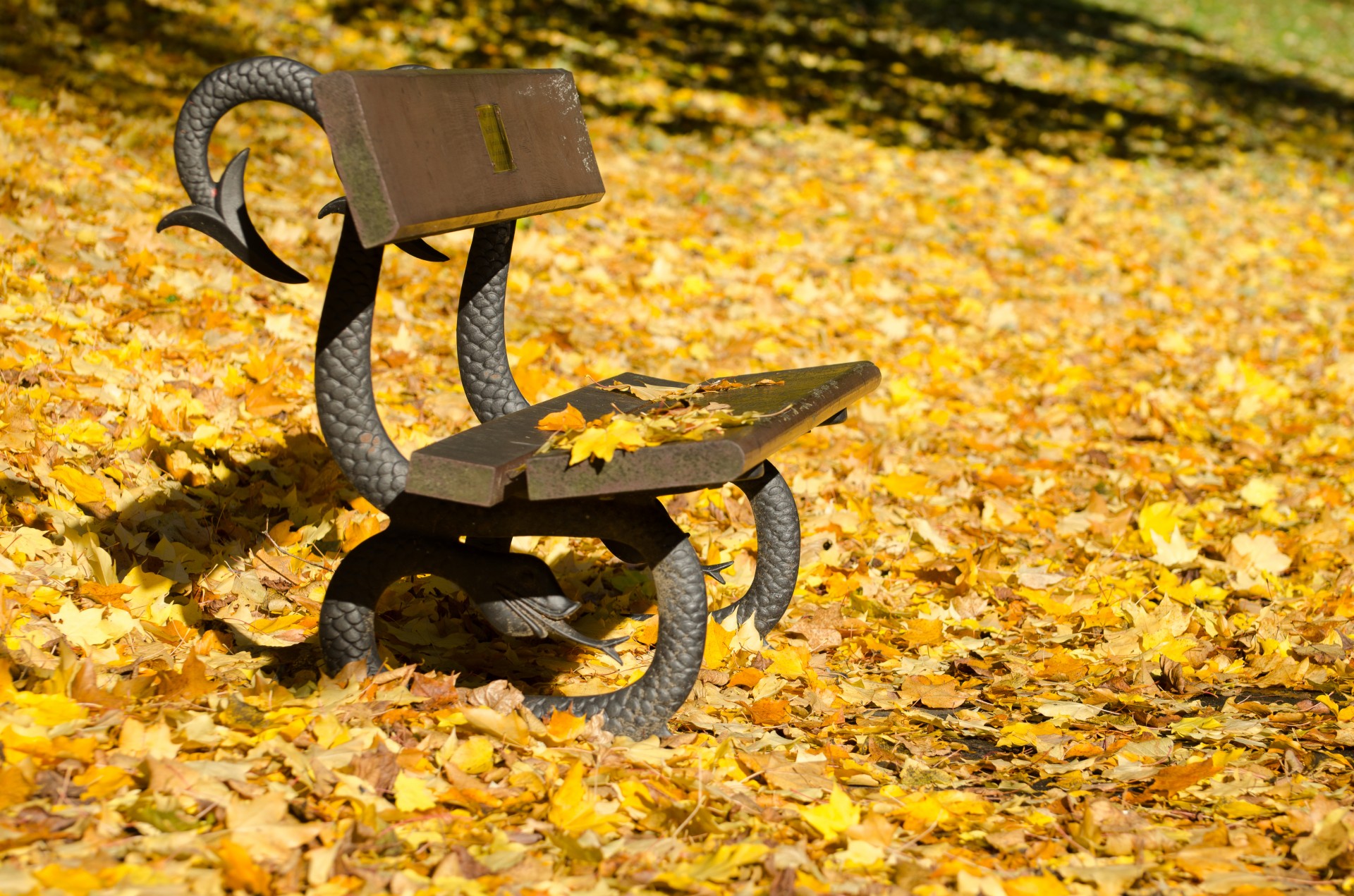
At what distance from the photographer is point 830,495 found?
4289 millimetres

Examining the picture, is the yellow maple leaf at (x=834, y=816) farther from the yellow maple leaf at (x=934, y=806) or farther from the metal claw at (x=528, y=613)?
the metal claw at (x=528, y=613)

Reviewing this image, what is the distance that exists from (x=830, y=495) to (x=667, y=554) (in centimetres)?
188

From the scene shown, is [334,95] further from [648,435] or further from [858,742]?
[858,742]

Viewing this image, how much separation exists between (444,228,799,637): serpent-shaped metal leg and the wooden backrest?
176 mm

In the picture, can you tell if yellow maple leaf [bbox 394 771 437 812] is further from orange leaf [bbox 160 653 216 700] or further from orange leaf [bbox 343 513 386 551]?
orange leaf [bbox 343 513 386 551]

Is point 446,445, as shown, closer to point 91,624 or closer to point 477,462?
point 477,462

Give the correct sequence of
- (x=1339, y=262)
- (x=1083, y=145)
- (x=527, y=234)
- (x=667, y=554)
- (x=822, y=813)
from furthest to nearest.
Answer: (x=1083, y=145) < (x=1339, y=262) < (x=527, y=234) < (x=667, y=554) < (x=822, y=813)

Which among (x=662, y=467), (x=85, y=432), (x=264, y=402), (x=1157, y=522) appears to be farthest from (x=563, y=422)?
(x=1157, y=522)

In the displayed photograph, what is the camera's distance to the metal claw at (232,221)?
100 inches

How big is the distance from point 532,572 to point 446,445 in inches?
13.7

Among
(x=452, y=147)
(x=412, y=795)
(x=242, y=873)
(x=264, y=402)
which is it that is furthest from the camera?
Answer: (x=264, y=402)

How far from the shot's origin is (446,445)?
2439mm

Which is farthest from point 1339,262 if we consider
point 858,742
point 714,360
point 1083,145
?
point 858,742

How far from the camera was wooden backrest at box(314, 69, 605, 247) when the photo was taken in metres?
2.38
